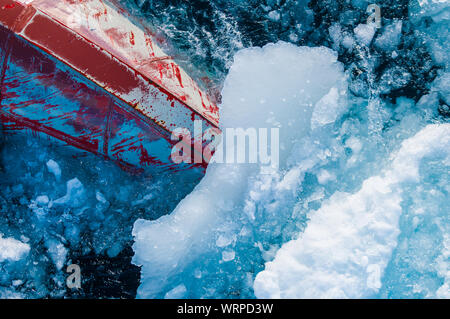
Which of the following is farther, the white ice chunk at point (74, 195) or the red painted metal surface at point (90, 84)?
the white ice chunk at point (74, 195)

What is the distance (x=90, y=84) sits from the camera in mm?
1518

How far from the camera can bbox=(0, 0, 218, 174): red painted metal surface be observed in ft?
4.78

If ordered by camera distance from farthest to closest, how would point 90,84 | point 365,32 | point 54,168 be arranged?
point 365,32
point 54,168
point 90,84

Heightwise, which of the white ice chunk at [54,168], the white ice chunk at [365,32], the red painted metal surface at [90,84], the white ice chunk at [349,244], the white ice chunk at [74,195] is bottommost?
the white ice chunk at [349,244]

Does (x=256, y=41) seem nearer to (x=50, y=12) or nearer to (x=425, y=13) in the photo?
(x=425, y=13)

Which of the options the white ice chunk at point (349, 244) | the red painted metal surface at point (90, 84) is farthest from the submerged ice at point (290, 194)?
the red painted metal surface at point (90, 84)

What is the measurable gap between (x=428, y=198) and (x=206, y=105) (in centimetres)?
124

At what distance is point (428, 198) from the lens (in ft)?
5.88

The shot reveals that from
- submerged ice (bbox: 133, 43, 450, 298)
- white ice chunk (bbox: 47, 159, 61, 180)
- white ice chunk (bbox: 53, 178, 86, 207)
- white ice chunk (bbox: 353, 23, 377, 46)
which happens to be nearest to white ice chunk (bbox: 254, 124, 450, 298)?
submerged ice (bbox: 133, 43, 450, 298)

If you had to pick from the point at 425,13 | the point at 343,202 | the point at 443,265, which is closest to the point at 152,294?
the point at 343,202

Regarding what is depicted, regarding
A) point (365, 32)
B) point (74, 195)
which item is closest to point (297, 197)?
point (365, 32)

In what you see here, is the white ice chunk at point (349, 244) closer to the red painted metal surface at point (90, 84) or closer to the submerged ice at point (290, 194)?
the submerged ice at point (290, 194)

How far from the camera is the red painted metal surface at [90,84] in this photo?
1.46 meters

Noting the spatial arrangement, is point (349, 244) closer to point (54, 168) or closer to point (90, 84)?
point (90, 84)
